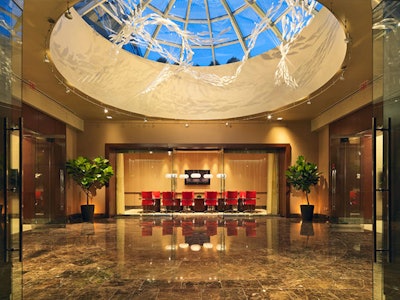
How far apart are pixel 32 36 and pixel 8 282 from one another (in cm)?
481

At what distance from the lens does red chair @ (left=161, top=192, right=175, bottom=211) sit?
16.9 m

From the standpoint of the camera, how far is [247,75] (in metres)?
13.5

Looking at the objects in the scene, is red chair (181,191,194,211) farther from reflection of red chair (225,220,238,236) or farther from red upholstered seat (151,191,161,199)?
reflection of red chair (225,220,238,236)

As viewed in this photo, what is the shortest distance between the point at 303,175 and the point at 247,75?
14.9 feet

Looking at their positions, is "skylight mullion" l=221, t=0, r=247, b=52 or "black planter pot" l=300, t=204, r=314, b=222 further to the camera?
"black planter pot" l=300, t=204, r=314, b=222

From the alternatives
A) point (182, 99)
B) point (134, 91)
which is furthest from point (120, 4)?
point (182, 99)

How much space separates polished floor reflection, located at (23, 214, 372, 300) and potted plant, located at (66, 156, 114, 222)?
287 cm

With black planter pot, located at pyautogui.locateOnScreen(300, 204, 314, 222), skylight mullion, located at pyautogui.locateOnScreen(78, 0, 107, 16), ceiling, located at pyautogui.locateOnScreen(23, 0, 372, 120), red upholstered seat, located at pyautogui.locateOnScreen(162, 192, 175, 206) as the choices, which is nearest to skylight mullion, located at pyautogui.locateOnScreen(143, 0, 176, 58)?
ceiling, located at pyautogui.locateOnScreen(23, 0, 372, 120)

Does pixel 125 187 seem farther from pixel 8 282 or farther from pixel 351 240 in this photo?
pixel 8 282

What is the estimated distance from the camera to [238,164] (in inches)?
695

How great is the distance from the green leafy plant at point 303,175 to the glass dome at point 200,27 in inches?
190

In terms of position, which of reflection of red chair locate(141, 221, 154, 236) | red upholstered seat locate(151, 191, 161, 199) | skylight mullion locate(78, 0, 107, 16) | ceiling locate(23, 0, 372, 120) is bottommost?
reflection of red chair locate(141, 221, 154, 236)

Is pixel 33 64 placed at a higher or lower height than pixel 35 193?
higher

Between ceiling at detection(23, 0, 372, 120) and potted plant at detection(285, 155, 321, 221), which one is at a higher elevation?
ceiling at detection(23, 0, 372, 120)
